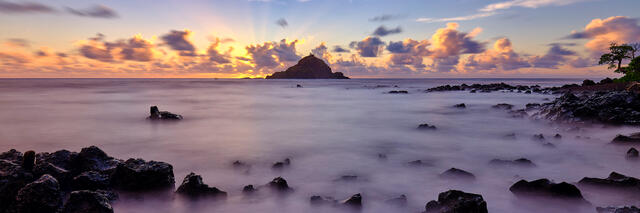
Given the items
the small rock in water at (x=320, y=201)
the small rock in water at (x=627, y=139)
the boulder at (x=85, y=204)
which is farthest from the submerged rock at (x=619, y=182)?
the boulder at (x=85, y=204)

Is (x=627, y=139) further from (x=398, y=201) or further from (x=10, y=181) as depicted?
(x=10, y=181)

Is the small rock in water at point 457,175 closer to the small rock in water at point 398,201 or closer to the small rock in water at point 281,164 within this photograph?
the small rock in water at point 398,201

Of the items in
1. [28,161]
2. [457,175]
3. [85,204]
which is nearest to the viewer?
[85,204]

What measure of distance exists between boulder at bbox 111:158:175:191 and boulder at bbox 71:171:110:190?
0.26 m

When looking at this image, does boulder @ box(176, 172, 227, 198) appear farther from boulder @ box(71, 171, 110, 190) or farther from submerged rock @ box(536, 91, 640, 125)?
submerged rock @ box(536, 91, 640, 125)

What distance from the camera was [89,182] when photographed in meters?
5.11

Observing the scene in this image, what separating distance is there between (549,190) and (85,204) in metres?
6.68

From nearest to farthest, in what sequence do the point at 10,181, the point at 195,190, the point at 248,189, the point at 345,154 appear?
the point at 10,181, the point at 195,190, the point at 248,189, the point at 345,154

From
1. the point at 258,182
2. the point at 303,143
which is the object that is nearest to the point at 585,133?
the point at 303,143

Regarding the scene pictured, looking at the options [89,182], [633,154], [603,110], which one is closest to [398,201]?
[89,182]

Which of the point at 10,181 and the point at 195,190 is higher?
the point at 10,181

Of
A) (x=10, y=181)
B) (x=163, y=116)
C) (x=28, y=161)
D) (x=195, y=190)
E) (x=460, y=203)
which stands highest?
(x=28, y=161)

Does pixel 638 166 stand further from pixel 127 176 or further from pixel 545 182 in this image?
pixel 127 176

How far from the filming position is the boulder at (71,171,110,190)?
199 inches
